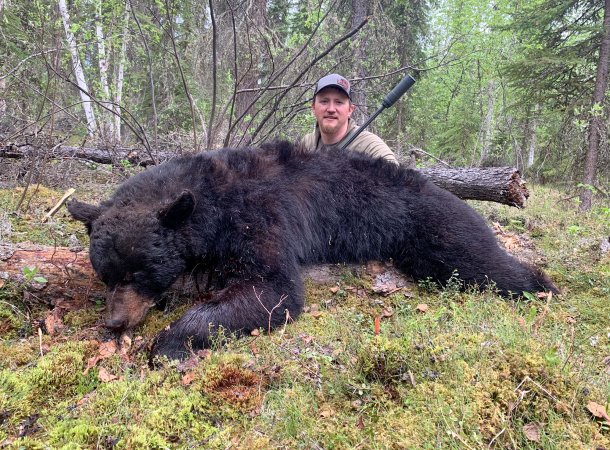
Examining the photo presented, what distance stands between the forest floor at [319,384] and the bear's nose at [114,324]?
0.35 feet

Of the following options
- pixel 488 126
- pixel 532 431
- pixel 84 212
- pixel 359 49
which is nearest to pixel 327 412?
pixel 532 431

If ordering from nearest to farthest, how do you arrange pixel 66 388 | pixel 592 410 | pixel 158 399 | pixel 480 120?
1. pixel 592 410
2. pixel 158 399
3. pixel 66 388
4. pixel 480 120

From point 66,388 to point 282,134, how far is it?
7.13 metres

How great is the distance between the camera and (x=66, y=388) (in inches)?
85.3

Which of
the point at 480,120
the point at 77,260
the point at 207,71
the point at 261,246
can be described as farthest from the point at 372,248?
the point at 480,120

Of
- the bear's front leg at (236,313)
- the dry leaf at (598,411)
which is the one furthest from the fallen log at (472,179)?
the dry leaf at (598,411)

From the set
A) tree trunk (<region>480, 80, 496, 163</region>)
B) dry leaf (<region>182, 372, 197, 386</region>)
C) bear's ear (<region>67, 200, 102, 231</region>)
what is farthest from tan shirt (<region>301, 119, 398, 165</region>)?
tree trunk (<region>480, 80, 496, 163</region>)

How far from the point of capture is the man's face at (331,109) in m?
5.10

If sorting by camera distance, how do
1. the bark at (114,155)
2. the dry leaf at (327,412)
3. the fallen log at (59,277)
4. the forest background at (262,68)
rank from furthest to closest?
the bark at (114,155) < the forest background at (262,68) < the fallen log at (59,277) < the dry leaf at (327,412)

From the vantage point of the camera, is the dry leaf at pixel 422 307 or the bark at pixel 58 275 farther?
the dry leaf at pixel 422 307

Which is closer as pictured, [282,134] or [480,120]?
[282,134]

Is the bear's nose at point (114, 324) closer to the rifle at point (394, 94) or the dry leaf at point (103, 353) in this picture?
the dry leaf at point (103, 353)

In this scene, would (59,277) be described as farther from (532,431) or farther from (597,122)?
(597,122)

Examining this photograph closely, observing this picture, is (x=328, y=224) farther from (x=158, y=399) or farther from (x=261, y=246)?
(x=158, y=399)
